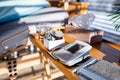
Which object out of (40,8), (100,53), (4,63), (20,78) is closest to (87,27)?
(100,53)

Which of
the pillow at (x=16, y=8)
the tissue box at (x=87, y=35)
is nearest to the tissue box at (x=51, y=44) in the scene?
the tissue box at (x=87, y=35)

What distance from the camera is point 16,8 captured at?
3.71ft

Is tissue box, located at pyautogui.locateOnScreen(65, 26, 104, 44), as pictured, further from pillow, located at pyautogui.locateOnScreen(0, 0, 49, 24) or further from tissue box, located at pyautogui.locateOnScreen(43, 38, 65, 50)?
pillow, located at pyautogui.locateOnScreen(0, 0, 49, 24)

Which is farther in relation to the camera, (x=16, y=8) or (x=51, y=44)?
(x=16, y=8)

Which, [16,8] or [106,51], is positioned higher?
[16,8]

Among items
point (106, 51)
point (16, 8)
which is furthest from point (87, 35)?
point (16, 8)

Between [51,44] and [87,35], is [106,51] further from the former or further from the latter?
[51,44]

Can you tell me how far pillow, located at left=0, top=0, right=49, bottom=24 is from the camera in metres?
1.07

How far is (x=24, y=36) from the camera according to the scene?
3.22 ft

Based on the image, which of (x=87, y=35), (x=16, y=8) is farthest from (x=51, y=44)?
(x=16, y=8)

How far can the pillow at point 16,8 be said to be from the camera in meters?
1.07

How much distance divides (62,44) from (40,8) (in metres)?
0.58

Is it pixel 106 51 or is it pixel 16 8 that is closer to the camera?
pixel 106 51

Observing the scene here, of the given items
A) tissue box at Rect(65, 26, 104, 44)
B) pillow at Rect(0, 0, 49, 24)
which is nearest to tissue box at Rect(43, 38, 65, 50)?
tissue box at Rect(65, 26, 104, 44)
